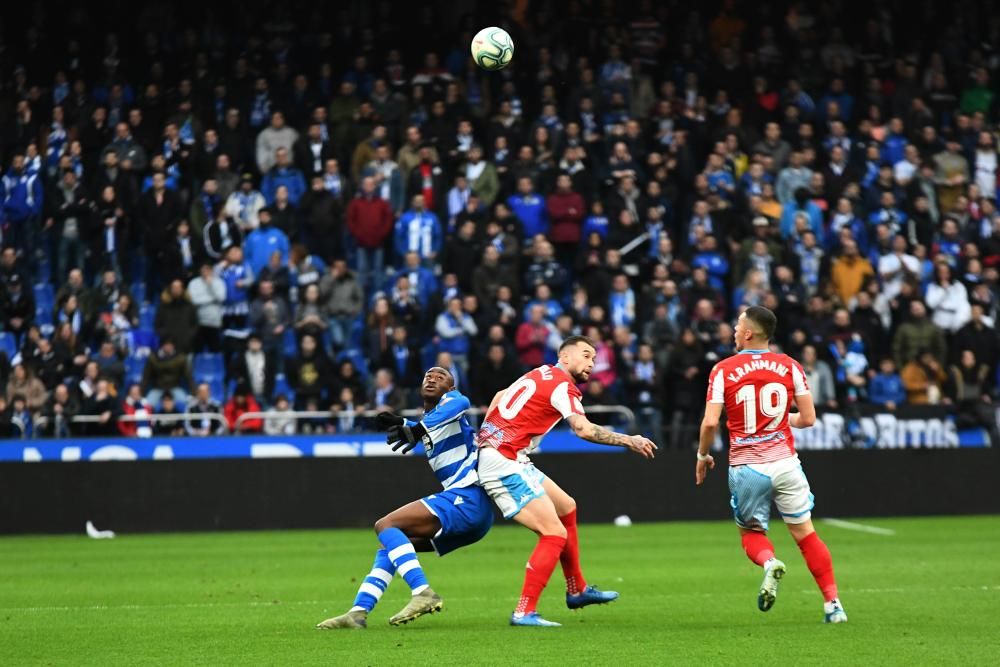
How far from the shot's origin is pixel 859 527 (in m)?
21.2

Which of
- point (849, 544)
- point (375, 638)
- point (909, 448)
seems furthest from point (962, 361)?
Answer: point (375, 638)

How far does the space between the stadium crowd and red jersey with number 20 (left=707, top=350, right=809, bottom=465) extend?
11.1 metres

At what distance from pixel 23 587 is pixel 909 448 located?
13292mm

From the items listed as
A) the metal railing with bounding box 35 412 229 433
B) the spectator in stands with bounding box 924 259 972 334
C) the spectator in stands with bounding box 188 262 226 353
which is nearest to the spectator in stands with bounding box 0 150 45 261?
the spectator in stands with bounding box 188 262 226 353

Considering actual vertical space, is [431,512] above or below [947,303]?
below

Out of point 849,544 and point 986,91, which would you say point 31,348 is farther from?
point 986,91

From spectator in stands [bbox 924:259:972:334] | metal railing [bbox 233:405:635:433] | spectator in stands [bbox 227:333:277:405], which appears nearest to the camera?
metal railing [bbox 233:405:635:433]

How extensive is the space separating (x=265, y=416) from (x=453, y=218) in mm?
4808

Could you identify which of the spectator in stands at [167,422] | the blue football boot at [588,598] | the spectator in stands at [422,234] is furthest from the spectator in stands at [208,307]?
the blue football boot at [588,598]

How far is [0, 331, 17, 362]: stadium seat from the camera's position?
899 inches

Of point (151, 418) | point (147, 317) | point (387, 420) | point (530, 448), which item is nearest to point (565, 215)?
point (147, 317)

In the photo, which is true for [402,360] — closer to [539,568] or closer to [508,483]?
[508,483]

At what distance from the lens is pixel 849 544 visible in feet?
60.9

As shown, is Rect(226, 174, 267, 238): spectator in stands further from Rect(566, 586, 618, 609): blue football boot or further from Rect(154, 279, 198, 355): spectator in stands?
Rect(566, 586, 618, 609): blue football boot
